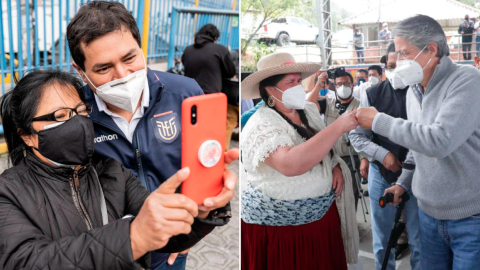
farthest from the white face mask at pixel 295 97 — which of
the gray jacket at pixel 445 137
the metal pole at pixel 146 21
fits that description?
the metal pole at pixel 146 21

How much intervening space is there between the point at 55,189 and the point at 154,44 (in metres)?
5.09

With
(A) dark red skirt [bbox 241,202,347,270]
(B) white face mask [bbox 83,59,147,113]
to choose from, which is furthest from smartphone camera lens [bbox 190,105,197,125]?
(A) dark red skirt [bbox 241,202,347,270]

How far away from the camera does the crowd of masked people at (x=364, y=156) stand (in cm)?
145

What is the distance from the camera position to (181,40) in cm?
653

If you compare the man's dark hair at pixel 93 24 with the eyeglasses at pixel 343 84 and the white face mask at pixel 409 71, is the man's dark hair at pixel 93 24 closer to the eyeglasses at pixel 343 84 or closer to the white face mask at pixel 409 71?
the eyeglasses at pixel 343 84

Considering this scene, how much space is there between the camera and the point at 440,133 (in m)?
1.44

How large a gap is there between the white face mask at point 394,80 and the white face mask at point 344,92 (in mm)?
182

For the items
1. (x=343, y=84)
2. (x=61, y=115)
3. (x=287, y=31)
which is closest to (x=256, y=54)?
(x=287, y=31)

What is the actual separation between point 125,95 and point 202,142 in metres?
0.66

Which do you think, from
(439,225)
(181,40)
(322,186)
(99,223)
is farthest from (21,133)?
(181,40)

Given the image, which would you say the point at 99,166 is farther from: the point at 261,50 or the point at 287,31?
the point at 287,31

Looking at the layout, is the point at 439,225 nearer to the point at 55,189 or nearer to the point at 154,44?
the point at 55,189

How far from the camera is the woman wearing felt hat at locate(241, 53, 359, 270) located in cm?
176

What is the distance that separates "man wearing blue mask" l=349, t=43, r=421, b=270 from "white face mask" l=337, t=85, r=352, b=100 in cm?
8
